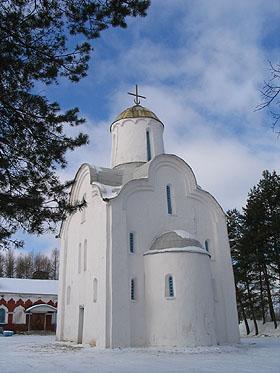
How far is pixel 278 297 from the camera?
2855cm

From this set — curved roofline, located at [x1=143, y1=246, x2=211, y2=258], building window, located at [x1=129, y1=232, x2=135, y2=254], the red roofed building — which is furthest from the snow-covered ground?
the red roofed building

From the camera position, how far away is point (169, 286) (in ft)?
54.2

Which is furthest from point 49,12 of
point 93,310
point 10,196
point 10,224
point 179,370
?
point 93,310

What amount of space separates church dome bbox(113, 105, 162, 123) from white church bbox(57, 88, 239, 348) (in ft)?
1.62

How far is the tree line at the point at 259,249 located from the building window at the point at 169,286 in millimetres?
11304

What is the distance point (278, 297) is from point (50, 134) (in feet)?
84.5

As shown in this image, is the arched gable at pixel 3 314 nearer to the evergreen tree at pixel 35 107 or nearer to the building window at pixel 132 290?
the building window at pixel 132 290

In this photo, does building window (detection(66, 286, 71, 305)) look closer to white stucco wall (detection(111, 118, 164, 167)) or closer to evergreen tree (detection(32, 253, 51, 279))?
white stucco wall (detection(111, 118, 164, 167))

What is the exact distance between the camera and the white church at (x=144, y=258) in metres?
16.0

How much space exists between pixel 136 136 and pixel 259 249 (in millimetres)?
11759

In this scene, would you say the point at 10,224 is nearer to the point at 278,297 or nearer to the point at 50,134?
the point at 50,134

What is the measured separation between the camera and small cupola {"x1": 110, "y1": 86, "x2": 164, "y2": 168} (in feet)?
73.9

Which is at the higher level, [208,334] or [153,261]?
[153,261]

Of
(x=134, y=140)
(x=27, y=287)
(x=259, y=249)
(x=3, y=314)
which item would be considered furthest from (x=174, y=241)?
(x=27, y=287)
